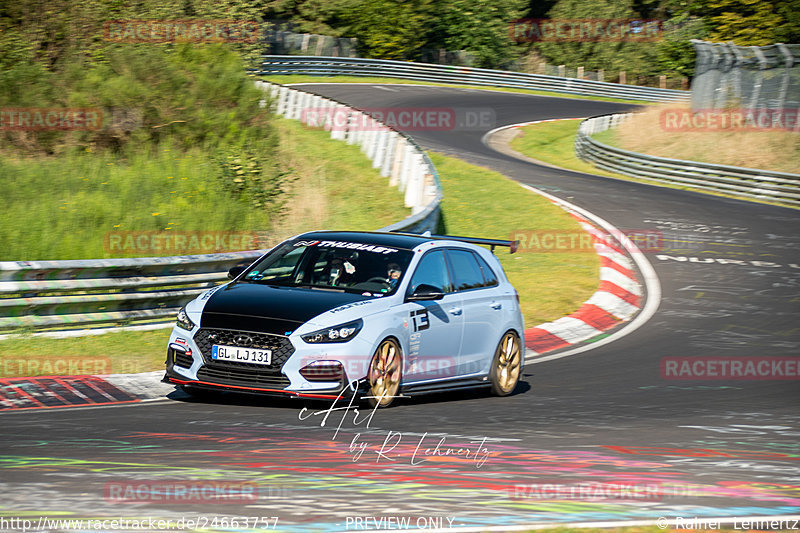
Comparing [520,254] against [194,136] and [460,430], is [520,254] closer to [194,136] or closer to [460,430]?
[194,136]

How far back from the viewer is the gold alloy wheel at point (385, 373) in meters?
8.70

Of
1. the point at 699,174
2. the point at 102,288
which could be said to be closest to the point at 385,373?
the point at 102,288

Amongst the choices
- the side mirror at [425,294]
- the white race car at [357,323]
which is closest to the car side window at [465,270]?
the white race car at [357,323]

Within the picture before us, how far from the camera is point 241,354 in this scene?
8.52m

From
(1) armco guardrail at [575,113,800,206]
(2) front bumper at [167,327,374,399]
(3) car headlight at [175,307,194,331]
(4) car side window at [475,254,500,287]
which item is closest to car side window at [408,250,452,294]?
(4) car side window at [475,254,500,287]

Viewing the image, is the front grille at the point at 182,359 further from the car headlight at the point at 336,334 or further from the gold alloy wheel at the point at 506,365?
the gold alloy wheel at the point at 506,365

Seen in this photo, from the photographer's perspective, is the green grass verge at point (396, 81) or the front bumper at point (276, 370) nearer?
the front bumper at point (276, 370)

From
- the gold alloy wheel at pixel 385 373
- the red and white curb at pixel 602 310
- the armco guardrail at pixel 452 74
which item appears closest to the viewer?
the gold alloy wheel at pixel 385 373

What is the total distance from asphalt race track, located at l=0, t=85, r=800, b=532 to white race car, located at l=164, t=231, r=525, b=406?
10.9 inches

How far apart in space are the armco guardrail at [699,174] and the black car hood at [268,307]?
2296 cm

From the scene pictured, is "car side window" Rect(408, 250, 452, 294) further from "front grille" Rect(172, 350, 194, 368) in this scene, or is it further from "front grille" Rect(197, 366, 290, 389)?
"front grille" Rect(172, 350, 194, 368)

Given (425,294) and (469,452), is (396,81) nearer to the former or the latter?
(425,294)

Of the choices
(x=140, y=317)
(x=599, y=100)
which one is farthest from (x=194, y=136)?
(x=599, y=100)

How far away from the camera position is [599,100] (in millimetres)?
56250
